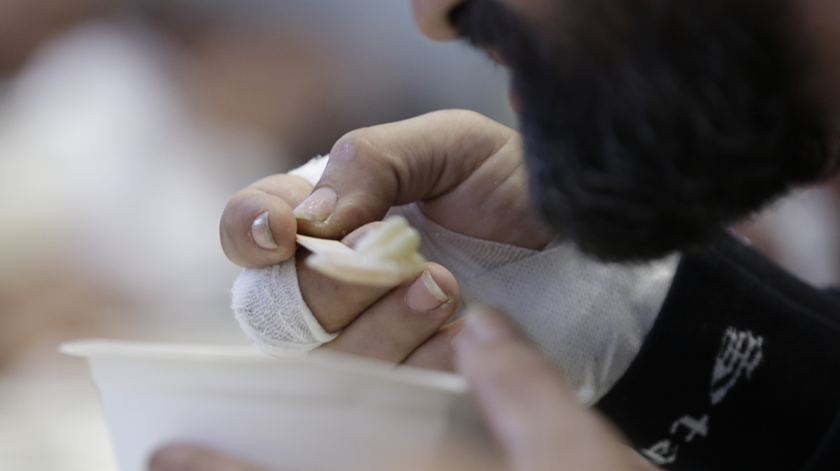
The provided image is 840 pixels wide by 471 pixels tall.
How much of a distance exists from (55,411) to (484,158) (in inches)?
22.9

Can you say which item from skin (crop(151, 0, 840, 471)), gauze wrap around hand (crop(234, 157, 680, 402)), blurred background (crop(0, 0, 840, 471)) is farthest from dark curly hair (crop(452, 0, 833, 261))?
blurred background (crop(0, 0, 840, 471))

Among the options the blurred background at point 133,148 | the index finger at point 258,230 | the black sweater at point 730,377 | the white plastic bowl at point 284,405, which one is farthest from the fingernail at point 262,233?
the blurred background at point 133,148

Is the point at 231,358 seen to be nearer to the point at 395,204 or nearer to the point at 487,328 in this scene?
the point at 487,328

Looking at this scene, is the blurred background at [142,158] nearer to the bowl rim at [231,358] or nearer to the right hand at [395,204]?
the right hand at [395,204]

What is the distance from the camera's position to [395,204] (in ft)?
1.30

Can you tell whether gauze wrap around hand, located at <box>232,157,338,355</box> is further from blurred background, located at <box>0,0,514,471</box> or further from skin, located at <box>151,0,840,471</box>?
blurred background, located at <box>0,0,514,471</box>

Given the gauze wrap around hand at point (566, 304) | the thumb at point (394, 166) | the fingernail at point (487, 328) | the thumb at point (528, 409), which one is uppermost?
the thumb at point (394, 166)

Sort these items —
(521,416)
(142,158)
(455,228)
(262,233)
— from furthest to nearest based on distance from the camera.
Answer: (142,158), (455,228), (262,233), (521,416)

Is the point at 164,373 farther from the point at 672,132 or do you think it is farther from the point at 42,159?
the point at 42,159

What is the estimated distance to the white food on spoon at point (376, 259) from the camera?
0.23 meters

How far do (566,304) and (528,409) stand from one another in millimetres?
175

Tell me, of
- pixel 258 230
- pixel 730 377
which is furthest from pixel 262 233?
pixel 730 377

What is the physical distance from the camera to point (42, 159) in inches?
30.3

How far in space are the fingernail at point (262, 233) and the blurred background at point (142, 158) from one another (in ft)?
1.05
